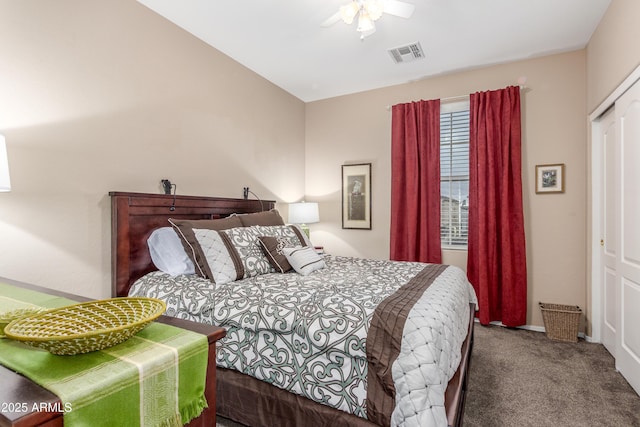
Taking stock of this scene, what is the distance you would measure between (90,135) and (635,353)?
12.7 feet

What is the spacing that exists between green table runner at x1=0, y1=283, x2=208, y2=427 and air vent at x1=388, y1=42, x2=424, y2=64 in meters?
3.13

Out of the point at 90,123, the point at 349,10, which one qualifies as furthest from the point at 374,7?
the point at 90,123

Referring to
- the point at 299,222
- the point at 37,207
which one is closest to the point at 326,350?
the point at 37,207

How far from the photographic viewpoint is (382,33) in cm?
286

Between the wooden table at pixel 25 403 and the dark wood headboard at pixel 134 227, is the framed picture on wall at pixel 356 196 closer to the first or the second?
the dark wood headboard at pixel 134 227

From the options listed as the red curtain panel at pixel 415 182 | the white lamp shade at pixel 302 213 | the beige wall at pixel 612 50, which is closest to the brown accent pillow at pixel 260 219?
the white lamp shade at pixel 302 213

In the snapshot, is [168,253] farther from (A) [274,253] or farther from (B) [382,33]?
(B) [382,33]

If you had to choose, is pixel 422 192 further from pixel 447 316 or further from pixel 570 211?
pixel 447 316

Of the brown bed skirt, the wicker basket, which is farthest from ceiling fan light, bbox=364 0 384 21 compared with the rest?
the wicker basket

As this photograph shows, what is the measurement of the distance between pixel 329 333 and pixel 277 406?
0.50 meters

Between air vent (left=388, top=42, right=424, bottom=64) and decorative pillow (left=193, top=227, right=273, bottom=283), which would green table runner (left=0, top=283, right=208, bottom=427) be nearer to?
decorative pillow (left=193, top=227, right=273, bottom=283)

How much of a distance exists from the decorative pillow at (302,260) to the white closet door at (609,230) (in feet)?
7.50

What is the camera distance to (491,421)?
1.86 metres

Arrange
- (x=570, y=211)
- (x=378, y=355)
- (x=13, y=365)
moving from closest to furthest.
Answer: (x=13, y=365) < (x=378, y=355) < (x=570, y=211)
